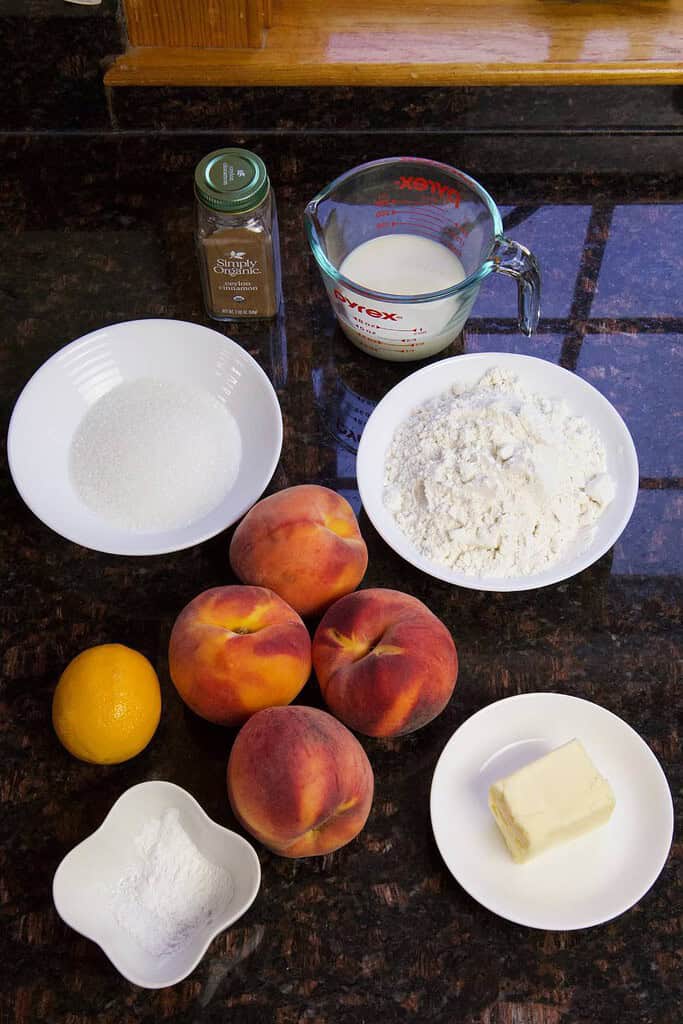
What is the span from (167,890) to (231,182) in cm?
68

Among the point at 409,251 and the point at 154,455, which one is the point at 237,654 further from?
the point at 409,251

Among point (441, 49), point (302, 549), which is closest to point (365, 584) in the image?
point (302, 549)

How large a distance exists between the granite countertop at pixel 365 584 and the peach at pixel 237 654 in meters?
0.07

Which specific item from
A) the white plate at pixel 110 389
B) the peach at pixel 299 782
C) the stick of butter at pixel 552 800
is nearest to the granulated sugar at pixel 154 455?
the white plate at pixel 110 389

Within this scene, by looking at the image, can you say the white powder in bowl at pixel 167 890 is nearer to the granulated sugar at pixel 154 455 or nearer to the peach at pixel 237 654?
the peach at pixel 237 654

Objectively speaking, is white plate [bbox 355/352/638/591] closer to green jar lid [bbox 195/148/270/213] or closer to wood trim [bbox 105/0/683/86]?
green jar lid [bbox 195/148/270/213]

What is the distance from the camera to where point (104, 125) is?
128 centimetres

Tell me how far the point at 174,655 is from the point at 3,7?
2.68 ft

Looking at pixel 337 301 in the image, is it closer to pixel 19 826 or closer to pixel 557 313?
pixel 557 313

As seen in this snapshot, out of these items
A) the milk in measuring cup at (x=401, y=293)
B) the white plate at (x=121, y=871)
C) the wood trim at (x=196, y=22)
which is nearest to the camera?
the white plate at (x=121, y=871)

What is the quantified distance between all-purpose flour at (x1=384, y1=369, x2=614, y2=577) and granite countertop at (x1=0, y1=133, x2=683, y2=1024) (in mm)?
58

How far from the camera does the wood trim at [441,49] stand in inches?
47.3

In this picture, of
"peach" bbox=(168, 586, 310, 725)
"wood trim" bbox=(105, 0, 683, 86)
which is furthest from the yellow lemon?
"wood trim" bbox=(105, 0, 683, 86)

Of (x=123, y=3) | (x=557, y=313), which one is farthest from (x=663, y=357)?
(x=123, y=3)
